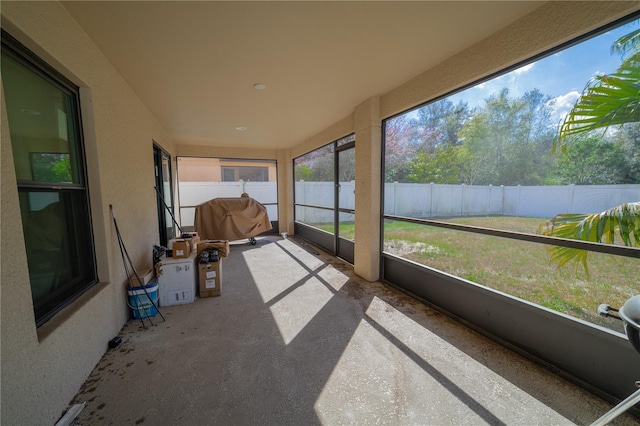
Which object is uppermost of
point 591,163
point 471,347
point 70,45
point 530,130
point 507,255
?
point 70,45

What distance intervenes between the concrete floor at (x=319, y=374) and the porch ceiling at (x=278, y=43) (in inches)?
103

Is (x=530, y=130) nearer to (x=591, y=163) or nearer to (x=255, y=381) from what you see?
(x=591, y=163)

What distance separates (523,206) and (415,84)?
1.68 meters

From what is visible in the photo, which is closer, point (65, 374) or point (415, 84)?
point (65, 374)

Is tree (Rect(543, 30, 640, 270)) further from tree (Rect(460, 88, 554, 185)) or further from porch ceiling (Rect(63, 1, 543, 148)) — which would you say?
porch ceiling (Rect(63, 1, 543, 148))

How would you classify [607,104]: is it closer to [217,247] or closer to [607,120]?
[607,120]

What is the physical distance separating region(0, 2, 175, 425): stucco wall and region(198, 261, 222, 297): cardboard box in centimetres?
70

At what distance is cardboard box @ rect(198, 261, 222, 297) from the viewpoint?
3092 mm

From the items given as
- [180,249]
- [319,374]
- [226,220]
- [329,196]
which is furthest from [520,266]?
[226,220]

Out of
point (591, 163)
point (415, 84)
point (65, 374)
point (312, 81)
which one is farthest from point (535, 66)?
point (65, 374)

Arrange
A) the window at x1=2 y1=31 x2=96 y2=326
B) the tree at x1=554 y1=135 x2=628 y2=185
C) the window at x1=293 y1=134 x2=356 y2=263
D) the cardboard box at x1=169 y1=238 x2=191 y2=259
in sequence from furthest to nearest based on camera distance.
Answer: the window at x1=293 y1=134 x2=356 y2=263 < the cardboard box at x1=169 y1=238 x2=191 y2=259 < the tree at x1=554 y1=135 x2=628 y2=185 < the window at x1=2 y1=31 x2=96 y2=326

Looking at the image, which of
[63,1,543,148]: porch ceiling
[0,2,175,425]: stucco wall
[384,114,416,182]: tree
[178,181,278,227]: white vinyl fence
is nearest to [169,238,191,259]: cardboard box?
[0,2,175,425]: stucco wall

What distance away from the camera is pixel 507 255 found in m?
2.39

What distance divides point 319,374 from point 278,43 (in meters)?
2.69
